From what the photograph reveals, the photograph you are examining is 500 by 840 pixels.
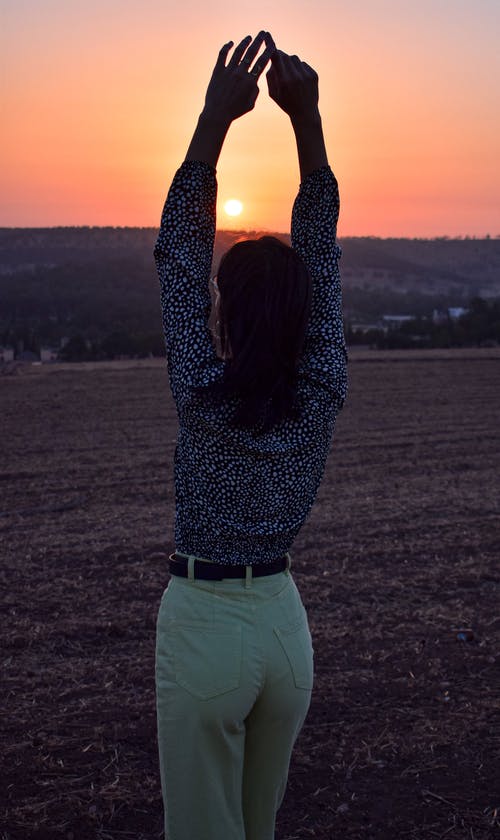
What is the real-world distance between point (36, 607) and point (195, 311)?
16.2 ft

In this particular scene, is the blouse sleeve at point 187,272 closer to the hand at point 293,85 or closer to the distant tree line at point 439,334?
the hand at point 293,85

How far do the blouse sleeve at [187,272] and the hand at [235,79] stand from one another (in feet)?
0.46

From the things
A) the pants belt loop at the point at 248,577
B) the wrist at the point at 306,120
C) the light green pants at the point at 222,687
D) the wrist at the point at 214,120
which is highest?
the wrist at the point at 306,120

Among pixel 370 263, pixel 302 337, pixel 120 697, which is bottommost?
pixel 120 697

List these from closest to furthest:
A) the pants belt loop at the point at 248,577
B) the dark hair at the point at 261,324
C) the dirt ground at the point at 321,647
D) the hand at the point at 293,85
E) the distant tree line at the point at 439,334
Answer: the dark hair at the point at 261,324
the pants belt loop at the point at 248,577
the hand at the point at 293,85
the dirt ground at the point at 321,647
the distant tree line at the point at 439,334

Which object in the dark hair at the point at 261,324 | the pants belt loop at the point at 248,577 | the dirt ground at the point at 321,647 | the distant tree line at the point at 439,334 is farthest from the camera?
the distant tree line at the point at 439,334

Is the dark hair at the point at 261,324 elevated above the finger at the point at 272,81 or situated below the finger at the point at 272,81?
below

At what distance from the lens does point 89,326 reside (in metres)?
55.0

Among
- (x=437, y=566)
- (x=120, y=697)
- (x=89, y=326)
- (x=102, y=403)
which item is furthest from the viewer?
→ (x=89, y=326)

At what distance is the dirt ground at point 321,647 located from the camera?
157 inches

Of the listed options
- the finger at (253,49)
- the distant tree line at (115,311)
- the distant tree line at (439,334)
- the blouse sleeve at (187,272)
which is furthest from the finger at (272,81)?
the distant tree line at (439,334)

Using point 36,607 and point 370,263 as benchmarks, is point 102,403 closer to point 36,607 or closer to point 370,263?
point 36,607

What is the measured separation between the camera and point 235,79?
83.0 inches

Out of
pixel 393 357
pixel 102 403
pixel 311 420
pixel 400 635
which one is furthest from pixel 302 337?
pixel 393 357
